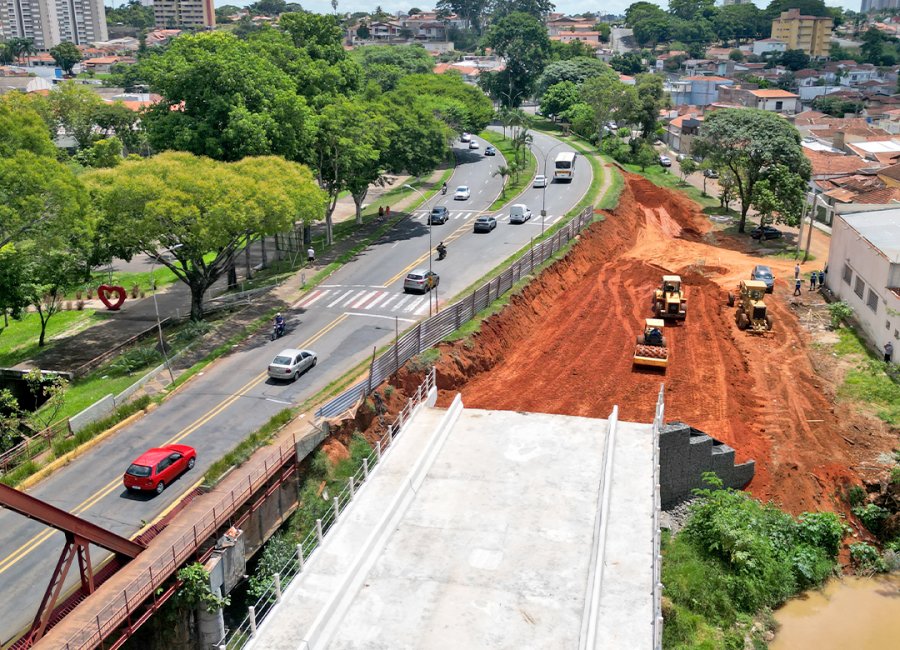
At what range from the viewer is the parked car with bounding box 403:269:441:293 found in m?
53.6

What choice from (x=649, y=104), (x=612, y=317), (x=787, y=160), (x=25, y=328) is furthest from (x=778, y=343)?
(x=649, y=104)

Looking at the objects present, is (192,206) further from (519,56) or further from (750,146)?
(519,56)

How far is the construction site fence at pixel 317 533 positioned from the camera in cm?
2477

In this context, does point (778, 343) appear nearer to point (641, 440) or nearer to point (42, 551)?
point (641, 440)

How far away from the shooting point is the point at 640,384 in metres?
42.8

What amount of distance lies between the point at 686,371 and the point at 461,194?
4286 cm

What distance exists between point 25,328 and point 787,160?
203ft

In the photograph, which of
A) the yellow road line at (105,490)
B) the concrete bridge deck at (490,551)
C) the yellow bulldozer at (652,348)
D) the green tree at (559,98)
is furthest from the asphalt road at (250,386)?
the green tree at (559,98)

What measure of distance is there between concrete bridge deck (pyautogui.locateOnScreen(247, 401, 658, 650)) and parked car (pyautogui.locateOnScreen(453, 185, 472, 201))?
5061cm

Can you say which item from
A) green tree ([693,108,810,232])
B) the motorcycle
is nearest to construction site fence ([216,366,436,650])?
the motorcycle

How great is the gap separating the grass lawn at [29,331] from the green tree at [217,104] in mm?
13330

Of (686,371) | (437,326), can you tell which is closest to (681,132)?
(686,371)

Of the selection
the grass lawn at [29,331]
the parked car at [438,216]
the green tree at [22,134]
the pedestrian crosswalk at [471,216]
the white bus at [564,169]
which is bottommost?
the grass lawn at [29,331]

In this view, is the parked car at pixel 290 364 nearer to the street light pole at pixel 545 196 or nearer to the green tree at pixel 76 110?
the street light pole at pixel 545 196
